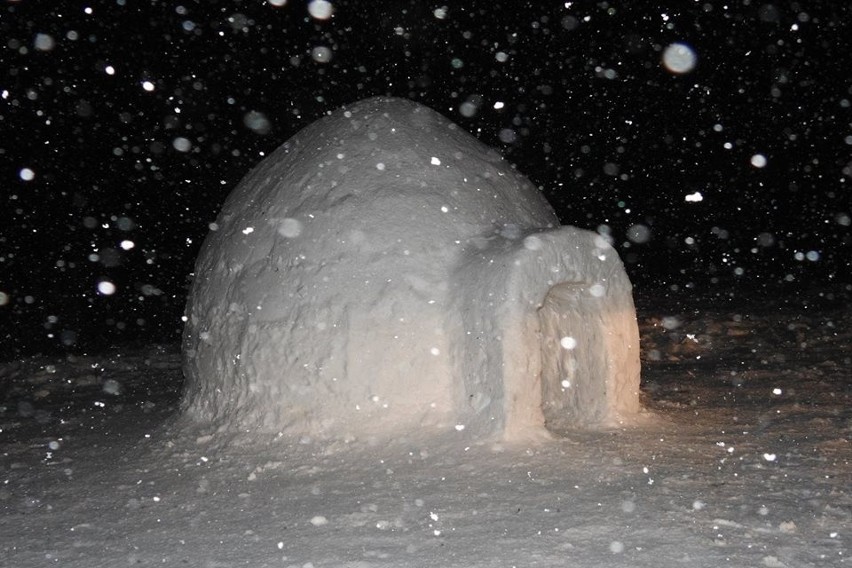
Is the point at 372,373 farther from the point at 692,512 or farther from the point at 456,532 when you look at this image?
the point at 692,512

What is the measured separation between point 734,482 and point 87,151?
2294 centimetres

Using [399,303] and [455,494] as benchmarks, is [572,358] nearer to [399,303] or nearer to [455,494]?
[399,303]

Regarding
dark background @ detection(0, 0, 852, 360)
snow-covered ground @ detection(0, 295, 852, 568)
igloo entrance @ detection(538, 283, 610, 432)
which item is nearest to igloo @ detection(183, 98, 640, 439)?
igloo entrance @ detection(538, 283, 610, 432)

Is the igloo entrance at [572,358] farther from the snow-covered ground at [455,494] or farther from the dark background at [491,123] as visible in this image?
the dark background at [491,123]

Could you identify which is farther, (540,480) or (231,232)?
(231,232)

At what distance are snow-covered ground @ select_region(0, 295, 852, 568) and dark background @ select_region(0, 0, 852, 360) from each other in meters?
15.8

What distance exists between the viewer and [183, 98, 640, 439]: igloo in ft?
19.0

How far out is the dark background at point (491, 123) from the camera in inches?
901

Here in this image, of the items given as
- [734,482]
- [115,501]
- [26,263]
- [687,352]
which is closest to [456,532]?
[734,482]

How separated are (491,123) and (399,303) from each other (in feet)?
73.3

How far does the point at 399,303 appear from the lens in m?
5.87

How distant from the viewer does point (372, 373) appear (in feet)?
19.2

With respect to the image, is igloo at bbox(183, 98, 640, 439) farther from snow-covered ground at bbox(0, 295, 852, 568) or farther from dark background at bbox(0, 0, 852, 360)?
dark background at bbox(0, 0, 852, 360)

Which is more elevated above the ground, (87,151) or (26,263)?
(87,151)
